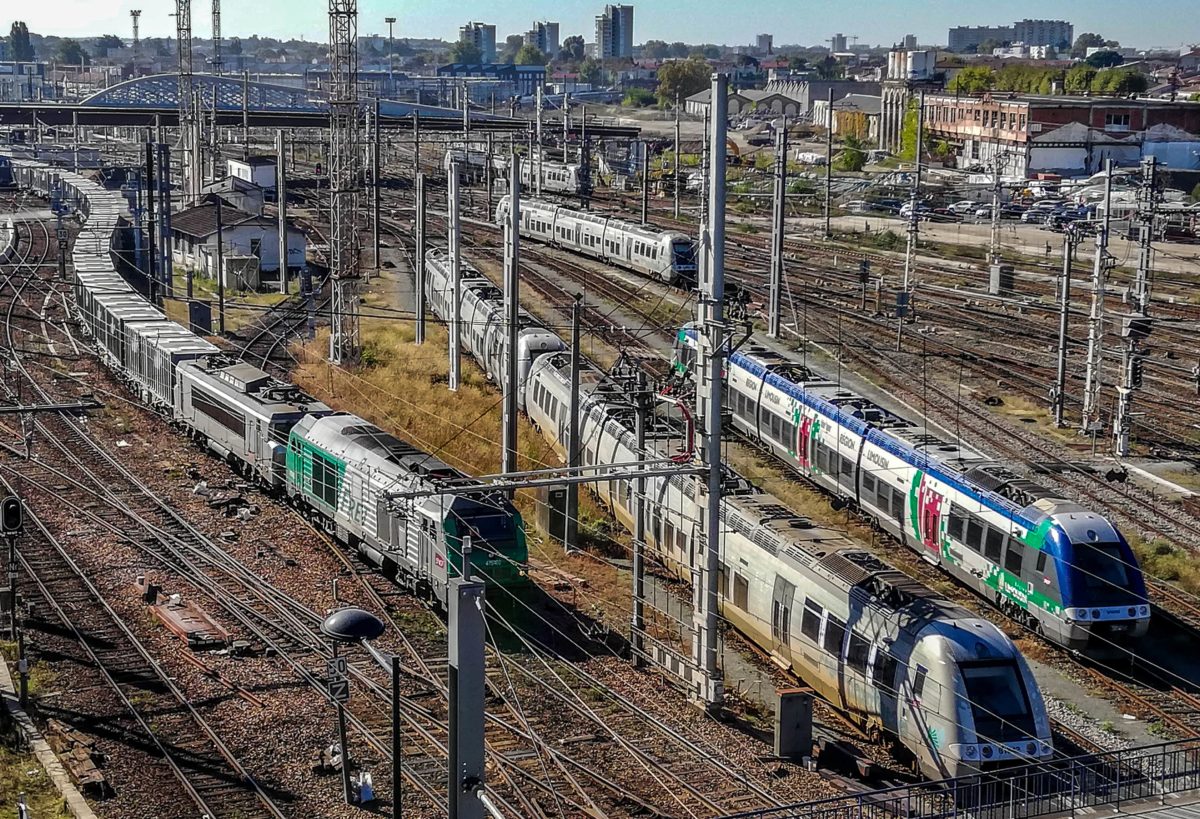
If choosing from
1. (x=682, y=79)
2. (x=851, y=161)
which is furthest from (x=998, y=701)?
(x=682, y=79)

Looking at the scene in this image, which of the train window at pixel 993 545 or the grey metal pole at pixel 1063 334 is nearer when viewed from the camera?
the train window at pixel 993 545

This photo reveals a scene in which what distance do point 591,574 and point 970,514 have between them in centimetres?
580

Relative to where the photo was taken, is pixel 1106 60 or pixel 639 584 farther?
pixel 1106 60

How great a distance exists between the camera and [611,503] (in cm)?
2681

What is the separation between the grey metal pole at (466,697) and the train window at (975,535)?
38.3 ft

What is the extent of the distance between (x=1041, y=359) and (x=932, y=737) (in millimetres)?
26349

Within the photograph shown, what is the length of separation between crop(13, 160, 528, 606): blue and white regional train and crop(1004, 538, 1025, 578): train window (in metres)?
6.63

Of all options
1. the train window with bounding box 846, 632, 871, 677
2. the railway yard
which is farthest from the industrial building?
the train window with bounding box 846, 632, 871, 677

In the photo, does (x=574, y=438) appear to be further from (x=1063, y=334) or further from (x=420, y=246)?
(x=420, y=246)

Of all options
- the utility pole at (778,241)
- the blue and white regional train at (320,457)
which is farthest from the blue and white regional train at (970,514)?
the utility pole at (778,241)

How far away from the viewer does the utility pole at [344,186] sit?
38094mm

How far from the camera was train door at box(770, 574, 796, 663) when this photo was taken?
19.2 metres

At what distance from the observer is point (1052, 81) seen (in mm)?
129000

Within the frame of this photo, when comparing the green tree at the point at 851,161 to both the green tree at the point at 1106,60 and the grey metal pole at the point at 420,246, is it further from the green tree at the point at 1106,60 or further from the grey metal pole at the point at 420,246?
the green tree at the point at 1106,60
